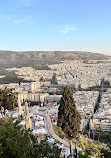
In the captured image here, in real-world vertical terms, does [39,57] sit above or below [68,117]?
above

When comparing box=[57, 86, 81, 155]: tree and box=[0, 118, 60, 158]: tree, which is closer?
box=[0, 118, 60, 158]: tree

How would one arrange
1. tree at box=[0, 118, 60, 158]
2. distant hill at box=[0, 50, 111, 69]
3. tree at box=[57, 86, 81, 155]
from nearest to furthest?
tree at box=[0, 118, 60, 158] → tree at box=[57, 86, 81, 155] → distant hill at box=[0, 50, 111, 69]

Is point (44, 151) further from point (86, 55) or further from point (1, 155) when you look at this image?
point (86, 55)

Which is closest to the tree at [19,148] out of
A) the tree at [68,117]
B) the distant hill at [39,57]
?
the tree at [68,117]

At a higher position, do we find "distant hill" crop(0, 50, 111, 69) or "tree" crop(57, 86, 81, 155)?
"distant hill" crop(0, 50, 111, 69)

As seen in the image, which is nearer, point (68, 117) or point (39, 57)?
point (68, 117)

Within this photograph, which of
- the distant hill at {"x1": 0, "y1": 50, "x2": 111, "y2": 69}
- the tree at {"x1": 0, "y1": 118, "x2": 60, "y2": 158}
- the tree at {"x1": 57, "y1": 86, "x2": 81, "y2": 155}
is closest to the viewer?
the tree at {"x1": 0, "y1": 118, "x2": 60, "y2": 158}

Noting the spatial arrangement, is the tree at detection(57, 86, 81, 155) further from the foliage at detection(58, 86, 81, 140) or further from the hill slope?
the hill slope

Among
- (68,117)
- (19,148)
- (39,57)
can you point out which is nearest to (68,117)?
(68,117)

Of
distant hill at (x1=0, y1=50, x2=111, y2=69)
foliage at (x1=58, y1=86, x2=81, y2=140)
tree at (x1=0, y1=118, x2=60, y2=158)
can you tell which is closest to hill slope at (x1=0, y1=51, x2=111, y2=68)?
distant hill at (x1=0, y1=50, x2=111, y2=69)

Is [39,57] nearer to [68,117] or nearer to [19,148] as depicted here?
[68,117]

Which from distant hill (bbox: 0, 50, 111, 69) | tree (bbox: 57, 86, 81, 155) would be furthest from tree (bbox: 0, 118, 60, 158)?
distant hill (bbox: 0, 50, 111, 69)

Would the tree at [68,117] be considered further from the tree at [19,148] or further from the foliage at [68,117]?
the tree at [19,148]
